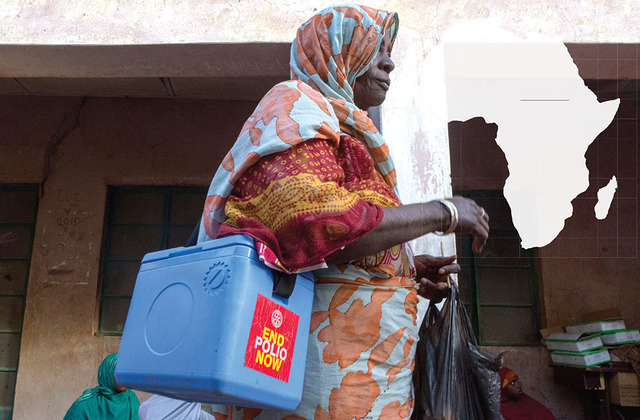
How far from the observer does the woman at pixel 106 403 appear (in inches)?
119

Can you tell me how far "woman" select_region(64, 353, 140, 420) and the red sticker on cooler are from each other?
7.69 feet

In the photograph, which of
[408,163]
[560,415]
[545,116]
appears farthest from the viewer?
[560,415]

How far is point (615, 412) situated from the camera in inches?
142

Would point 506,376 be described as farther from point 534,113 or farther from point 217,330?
point 217,330

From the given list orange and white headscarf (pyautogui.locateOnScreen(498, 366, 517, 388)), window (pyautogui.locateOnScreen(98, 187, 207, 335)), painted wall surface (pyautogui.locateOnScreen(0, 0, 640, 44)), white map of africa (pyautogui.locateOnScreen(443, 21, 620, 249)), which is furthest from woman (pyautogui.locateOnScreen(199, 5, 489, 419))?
window (pyautogui.locateOnScreen(98, 187, 207, 335))

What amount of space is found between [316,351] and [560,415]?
3.59m

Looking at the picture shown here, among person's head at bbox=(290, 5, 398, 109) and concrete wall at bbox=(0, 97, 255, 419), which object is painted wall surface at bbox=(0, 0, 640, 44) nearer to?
person's head at bbox=(290, 5, 398, 109)

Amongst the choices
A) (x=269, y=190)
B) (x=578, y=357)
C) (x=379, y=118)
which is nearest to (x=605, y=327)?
(x=578, y=357)

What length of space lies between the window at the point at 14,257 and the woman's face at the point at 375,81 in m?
3.65

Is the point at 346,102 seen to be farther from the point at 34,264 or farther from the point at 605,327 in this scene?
the point at 34,264

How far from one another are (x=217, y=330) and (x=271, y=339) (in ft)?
0.39

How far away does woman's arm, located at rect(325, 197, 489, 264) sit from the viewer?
1.08 meters

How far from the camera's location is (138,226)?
4289 mm

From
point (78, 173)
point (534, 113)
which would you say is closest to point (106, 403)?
point (78, 173)
